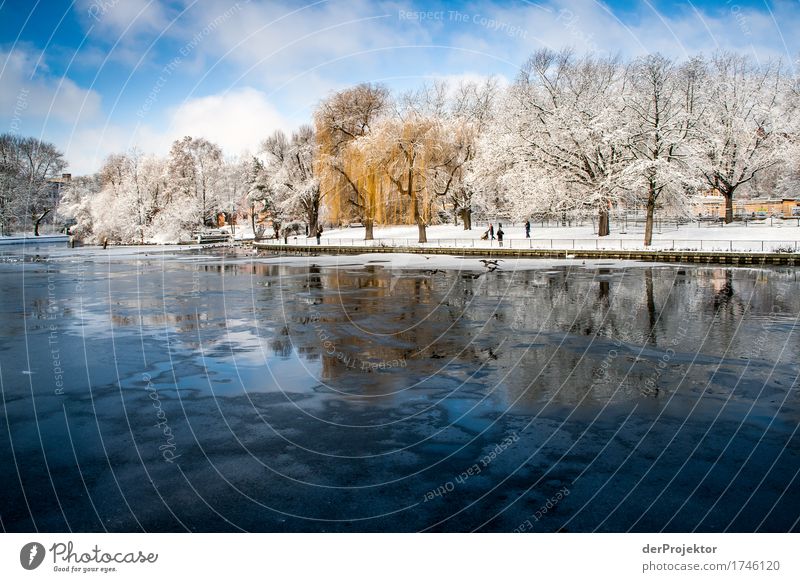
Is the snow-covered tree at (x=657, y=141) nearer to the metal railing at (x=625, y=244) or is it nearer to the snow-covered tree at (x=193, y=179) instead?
the metal railing at (x=625, y=244)

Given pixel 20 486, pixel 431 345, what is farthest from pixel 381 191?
pixel 20 486

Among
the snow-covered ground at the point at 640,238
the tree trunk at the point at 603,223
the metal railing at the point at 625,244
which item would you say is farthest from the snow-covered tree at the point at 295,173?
the tree trunk at the point at 603,223

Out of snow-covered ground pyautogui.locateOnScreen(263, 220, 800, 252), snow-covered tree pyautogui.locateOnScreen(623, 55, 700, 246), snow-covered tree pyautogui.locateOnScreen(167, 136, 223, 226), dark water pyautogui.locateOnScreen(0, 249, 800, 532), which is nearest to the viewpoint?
dark water pyautogui.locateOnScreen(0, 249, 800, 532)

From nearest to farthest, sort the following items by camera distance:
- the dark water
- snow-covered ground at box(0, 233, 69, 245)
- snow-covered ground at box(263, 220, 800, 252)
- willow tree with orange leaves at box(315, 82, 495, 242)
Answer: the dark water
snow-covered ground at box(263, 220, 800, 252)
willow tree with orange leaves at box(315, 82, 495, 242)
snow-covered ground at box(0, 233, 69, 245)

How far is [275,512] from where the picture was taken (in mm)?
7441

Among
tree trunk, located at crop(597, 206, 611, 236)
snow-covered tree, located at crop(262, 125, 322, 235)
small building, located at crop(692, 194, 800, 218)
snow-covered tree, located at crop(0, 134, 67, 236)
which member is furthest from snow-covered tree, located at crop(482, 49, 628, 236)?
snow-covered tree, located at crop(0, 134, 67, 236)

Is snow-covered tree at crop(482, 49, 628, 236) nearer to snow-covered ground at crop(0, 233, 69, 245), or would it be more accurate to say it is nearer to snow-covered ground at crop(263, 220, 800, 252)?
snow-covered ground at crop(263, 220, 800, 252)

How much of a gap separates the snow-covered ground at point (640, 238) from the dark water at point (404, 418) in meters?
30.7

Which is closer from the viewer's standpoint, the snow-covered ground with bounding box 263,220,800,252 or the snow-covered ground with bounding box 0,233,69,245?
the snow-covered ground with bounding box 263,220,800,252

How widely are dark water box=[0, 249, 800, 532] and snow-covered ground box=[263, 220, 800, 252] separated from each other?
3066cm
